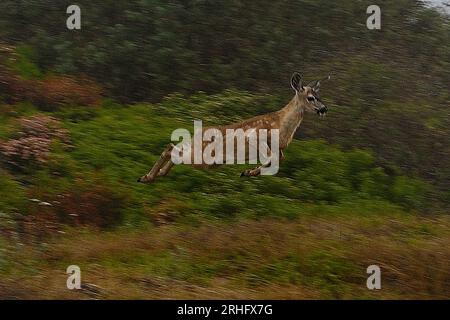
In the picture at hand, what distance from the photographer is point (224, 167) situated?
45.9 feet

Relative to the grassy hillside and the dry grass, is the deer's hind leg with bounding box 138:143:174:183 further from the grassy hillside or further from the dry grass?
the dry grass

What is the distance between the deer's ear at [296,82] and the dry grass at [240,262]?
307 centimetres

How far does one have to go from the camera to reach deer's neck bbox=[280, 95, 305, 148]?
47.1 feet

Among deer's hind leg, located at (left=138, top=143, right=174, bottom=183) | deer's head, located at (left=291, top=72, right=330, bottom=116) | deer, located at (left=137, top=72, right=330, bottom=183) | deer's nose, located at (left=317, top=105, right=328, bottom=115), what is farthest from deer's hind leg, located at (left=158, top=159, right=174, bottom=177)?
deer's nose, located at (left=317, top=105, right=328, bottom=115)

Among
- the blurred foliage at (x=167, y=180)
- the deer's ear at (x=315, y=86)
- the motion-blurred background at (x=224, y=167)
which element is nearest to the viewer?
the motion-blurred background at (x=224, y=167)

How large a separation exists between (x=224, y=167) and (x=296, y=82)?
265cm

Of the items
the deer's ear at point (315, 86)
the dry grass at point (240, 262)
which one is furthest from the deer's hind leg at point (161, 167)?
the deer's ear at point (315, 86)

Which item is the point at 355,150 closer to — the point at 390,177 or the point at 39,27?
the point at 390,177

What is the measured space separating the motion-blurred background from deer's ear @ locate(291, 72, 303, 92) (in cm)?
31

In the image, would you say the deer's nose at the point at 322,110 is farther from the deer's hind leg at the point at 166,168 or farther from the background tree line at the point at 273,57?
the deer's hind leg at the point at 166,168

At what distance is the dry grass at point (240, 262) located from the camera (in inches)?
443

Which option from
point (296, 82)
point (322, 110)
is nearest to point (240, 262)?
point (322, 110)

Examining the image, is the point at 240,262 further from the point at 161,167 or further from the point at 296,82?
the point at 296,82
